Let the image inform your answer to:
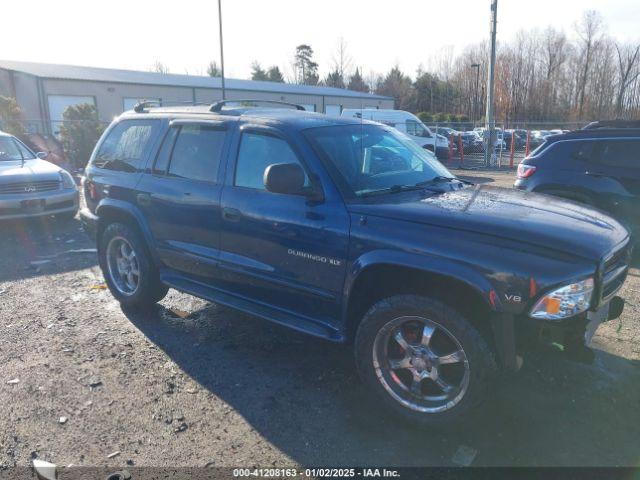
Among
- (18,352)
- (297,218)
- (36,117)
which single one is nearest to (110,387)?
(18,352)

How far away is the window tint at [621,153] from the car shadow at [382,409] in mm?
3612

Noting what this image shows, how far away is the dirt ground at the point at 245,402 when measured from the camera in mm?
3047

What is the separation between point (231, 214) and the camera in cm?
405

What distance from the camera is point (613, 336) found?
4547 mm

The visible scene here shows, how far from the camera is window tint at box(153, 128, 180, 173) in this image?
4707 mm

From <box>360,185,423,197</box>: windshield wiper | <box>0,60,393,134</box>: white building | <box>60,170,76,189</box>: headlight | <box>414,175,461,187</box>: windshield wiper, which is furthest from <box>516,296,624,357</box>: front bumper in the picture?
<box>0,60,393,134</box>: white building

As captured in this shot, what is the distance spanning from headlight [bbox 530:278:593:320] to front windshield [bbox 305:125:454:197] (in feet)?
4.59

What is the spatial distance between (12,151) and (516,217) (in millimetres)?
9872

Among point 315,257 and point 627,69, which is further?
point 627,69

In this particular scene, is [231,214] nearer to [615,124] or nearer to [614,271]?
[614,271]

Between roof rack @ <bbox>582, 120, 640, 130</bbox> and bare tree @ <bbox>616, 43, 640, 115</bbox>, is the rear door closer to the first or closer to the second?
roof rack @ <bbox>582, 120, 640, 130</bbox>

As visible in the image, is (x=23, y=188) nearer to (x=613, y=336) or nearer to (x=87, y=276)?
(x=87, y=276)

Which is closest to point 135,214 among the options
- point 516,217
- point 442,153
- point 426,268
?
point 426,268

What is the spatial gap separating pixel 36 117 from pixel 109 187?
27294mm
